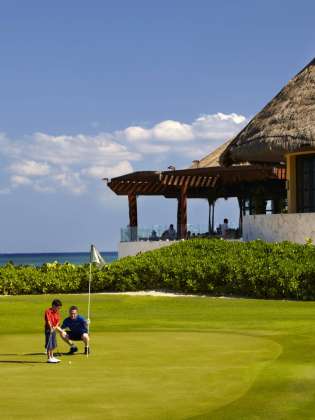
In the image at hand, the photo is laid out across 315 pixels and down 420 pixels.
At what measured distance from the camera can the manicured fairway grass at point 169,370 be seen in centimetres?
1038

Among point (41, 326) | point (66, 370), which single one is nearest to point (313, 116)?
point (41, 326)

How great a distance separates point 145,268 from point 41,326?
11.8 m

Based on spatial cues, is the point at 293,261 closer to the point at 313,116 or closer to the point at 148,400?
the point at 313,116

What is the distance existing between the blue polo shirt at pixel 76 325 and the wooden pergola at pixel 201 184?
1072 inches

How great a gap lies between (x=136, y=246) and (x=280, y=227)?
411 inches

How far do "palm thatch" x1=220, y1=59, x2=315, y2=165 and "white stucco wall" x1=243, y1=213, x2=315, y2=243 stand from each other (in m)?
2.58

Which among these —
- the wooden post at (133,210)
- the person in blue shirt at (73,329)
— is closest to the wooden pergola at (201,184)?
the wooden post at (133,210)

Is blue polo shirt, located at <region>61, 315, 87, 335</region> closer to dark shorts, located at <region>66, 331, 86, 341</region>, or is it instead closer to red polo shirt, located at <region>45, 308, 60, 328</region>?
dark shorts, located at <region>66, 331, 86, 341</region>

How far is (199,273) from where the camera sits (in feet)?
104

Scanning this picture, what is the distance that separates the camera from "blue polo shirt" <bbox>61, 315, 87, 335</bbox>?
15.8m

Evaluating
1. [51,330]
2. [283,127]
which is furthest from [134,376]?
[283,127]

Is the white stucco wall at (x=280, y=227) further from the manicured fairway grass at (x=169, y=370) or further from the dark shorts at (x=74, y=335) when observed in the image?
the dark shorts at (x=74, y=335)

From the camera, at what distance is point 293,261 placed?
30.9 meters

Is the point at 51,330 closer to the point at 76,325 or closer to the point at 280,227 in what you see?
the point at 76,325
